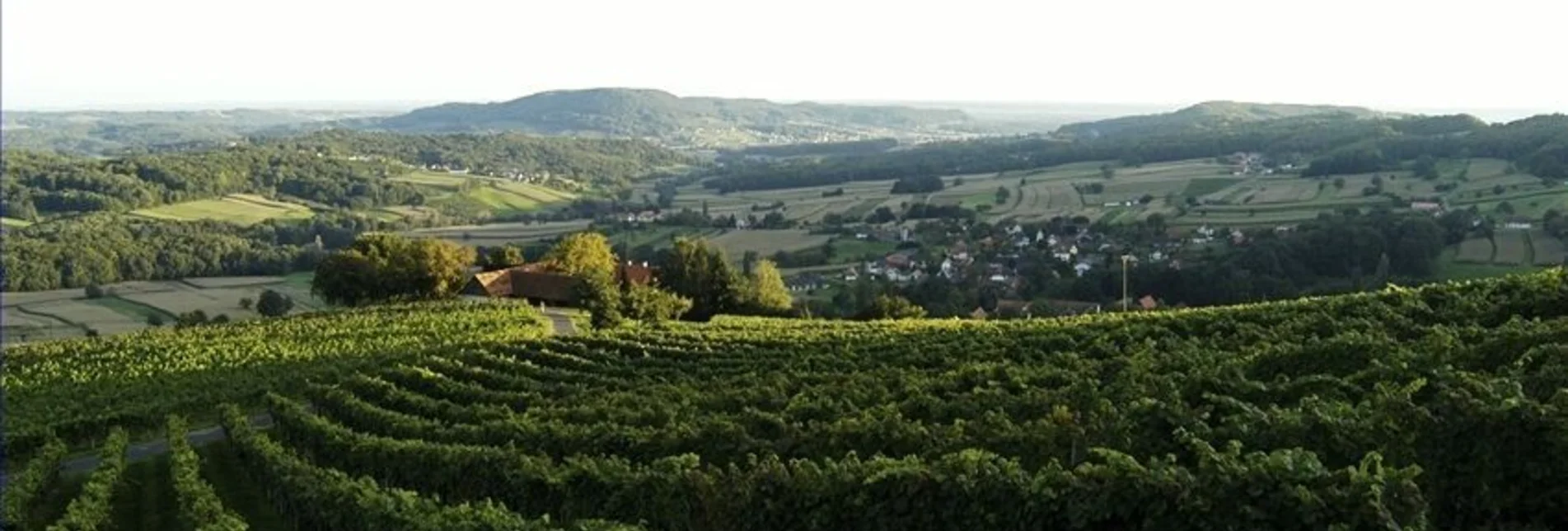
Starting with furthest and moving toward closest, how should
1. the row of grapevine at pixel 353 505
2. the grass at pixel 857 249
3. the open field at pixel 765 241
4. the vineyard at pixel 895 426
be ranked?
1. the open field at pixel 765 241
2. the grass at pixel 857 249
3. the row of grapevine at pixel 353 505
4. the vineyard at pixel 895 426

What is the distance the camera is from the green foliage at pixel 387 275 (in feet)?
227

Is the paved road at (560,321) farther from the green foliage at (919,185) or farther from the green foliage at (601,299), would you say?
the green foliage at (919,185)

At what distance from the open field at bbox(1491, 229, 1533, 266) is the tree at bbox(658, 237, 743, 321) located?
1806 inches

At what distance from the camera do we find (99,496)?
22453 millimetres

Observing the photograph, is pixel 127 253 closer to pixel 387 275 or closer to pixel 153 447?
pixel 387 275

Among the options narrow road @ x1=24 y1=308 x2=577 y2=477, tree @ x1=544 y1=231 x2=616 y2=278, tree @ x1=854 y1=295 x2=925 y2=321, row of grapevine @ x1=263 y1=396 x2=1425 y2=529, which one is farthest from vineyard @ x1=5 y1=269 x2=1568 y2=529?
tree @ x1=544 y1=231 x2=616 y2=278

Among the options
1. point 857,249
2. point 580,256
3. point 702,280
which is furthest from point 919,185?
point 702,280

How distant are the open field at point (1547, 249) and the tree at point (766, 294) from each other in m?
43.4

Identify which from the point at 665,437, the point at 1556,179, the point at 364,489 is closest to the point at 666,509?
the point at 665,437

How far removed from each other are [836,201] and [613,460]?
134 metres

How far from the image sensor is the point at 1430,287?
31.0 metres

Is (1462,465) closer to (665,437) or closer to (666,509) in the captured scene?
(666,509)

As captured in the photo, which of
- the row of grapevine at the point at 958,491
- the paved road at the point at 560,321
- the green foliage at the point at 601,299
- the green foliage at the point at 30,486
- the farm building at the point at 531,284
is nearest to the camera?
the row of grapevine at the point at 958,491

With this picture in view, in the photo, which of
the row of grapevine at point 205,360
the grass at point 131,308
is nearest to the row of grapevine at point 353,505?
the row of grapevine at point 205,360
